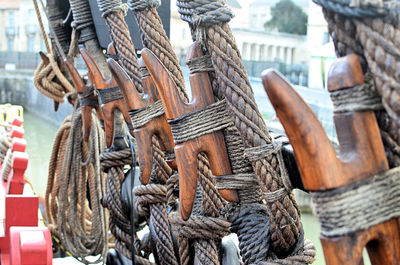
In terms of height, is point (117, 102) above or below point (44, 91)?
above

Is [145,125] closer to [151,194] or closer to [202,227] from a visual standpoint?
[151,194]

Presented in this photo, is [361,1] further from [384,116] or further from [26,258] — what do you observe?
[26,258]

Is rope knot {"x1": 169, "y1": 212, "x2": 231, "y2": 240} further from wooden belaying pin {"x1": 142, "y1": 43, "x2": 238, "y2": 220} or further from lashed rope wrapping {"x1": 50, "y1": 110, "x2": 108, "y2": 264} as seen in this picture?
lashed rope wrapping {"x1": 50, "y1": 110, "x2": 108, "y2": 264}

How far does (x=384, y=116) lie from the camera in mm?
604

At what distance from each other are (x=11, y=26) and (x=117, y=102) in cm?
2289

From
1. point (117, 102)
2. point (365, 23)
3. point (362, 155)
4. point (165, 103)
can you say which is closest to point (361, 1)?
point (365, 23)

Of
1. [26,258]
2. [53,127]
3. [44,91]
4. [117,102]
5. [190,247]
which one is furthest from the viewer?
[53,127]

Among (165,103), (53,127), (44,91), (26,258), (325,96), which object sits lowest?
(53,127)

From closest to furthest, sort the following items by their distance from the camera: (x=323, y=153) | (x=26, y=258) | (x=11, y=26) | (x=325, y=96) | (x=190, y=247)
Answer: (x=323, y=153) < (x=26, y=258) < (x=190, y=247) < (x=325, y=96) < (x=11, y=26)

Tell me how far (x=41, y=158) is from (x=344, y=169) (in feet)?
31.4

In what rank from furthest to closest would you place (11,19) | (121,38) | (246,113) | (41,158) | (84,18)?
(11,19)
(41,158)
(84,18)
(121,38)
(246,113)

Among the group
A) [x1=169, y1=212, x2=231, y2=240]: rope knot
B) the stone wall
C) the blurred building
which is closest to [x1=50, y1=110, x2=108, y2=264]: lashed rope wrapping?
[x1=169, y1=212, x2=231, y2=240]: rope knot

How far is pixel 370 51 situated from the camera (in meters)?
0.59

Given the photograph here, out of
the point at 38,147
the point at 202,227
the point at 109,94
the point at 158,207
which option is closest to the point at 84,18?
the point at 109,94
